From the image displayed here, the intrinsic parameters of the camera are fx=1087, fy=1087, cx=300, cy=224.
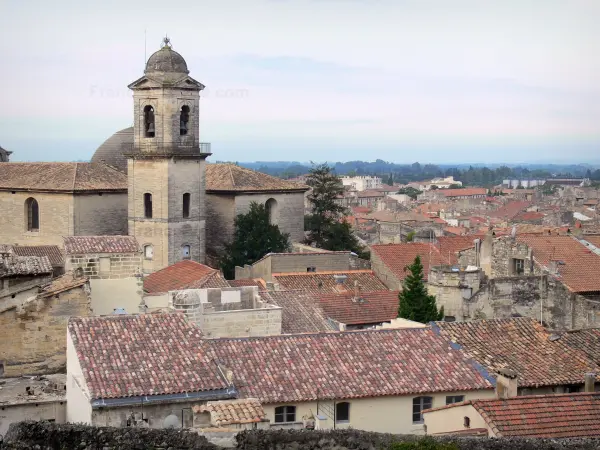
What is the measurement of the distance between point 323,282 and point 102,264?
10.9m

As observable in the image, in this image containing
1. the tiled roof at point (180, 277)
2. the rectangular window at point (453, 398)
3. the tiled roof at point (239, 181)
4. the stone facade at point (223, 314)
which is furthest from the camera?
the tiled roof at point (239, 181)

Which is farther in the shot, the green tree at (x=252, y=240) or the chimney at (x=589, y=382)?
the green tree at (x=252, y=240)

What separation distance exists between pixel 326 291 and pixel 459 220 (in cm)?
7229

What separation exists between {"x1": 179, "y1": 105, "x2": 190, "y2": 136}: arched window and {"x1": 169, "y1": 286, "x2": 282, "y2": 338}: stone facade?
847 inches

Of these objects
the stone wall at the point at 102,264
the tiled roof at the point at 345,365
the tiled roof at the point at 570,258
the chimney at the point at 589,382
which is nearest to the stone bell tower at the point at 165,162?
the tiled roof at the point at 570,258

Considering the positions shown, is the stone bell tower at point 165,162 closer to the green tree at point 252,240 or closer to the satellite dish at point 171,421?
the green tree at point 252,240

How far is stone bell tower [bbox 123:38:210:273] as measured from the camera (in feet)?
153

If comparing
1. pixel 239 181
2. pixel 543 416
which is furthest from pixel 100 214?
pixel 543 416

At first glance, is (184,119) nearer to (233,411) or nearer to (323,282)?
(323,282)

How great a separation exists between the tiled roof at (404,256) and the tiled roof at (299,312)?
9116mm

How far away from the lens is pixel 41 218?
49.3m

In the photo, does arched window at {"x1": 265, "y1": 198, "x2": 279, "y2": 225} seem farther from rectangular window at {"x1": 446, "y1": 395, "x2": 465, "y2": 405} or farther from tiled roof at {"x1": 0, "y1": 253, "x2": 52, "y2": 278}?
rectangular window at {"x1": 446, "y1": 395, "x2": 465, "y2": 405}

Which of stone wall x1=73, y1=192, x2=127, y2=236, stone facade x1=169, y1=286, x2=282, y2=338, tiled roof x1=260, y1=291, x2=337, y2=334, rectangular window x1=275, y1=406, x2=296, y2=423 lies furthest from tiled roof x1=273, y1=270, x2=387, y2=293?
rectangular window x1=275, y1=406, x2=296, y2=423

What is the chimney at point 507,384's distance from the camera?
20234 millimetres
